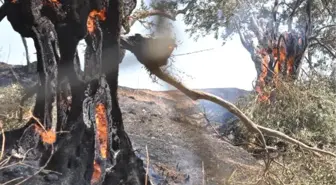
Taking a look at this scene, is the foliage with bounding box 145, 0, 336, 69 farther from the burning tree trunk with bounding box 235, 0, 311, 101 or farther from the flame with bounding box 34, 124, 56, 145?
the flame with bounding box 34, 124, 56, 145

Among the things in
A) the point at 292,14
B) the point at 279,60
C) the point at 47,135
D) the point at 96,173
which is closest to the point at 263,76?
the point at 279,60

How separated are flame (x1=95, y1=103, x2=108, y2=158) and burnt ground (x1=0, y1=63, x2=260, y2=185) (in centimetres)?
182

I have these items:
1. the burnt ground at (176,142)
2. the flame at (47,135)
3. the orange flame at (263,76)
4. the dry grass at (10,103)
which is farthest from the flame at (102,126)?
the orange flame at (263,76)

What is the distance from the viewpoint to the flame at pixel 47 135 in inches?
261

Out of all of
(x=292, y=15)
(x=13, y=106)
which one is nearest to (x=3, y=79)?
(x=13, y=106)

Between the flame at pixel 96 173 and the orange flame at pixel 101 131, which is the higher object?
the orange flame at pixel 101 131

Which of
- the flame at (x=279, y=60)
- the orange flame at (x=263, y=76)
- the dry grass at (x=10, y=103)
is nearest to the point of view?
the dry grass at (x=10, y=103)

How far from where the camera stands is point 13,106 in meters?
12.1

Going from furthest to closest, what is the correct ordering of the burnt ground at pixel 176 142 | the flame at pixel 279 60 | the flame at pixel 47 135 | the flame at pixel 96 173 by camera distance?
the flame at pixel 279 60 → the burnt ground at pixel 176 142 → the flame at pixel 47 135 → the flame at pixel 96 173

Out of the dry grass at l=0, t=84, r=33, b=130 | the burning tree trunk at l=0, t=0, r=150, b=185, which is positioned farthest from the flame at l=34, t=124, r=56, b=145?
the dry grass at l=0, t=84, r=33, b=130

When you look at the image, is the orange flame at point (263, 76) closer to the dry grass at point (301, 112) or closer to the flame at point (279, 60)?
the flame at point (279, 60)

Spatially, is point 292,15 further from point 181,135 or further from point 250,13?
point 181,135

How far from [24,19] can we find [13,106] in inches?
244

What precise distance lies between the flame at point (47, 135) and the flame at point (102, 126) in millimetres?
610
